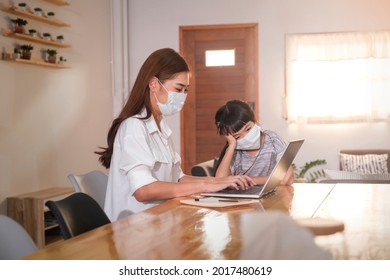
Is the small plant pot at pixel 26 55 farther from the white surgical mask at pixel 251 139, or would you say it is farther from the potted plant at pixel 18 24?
the white surgical mask at pixel 251 139

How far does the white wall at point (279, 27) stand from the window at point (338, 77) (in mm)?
99

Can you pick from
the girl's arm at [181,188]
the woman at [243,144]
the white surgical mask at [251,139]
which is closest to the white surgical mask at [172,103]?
the girl's arm at [181,188]

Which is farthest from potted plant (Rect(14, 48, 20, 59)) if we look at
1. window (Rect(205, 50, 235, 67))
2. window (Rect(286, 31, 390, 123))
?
window (Rect(286, 31, 390, 123))

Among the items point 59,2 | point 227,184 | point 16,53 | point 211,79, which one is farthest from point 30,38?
point 227,184

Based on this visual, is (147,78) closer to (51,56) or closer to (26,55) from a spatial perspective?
(26,55)

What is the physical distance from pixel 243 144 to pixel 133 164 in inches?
35.9

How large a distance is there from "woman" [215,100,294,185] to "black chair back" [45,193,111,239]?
1078 mm

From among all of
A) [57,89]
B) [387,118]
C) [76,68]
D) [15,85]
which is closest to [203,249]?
[15,85]

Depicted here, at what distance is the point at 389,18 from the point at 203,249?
5.61 metres

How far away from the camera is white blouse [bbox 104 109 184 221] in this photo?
6.40 ft

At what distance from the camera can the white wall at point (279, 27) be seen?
6.17m

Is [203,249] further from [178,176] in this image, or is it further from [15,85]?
[15,85]

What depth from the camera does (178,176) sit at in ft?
7.72

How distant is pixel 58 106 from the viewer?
203 inches
